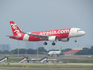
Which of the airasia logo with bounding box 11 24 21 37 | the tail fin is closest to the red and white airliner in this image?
the airasia logo with bounding box 11 24 21 37

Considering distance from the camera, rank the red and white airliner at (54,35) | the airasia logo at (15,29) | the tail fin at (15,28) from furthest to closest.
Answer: the tail fin at (15,28), the airasia logo at (15,29), the red and white airliner at (54,35)

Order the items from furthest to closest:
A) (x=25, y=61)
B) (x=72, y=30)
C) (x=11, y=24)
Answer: (x=25, y=61) < (x=11, y=24) < (x=72, y=30)

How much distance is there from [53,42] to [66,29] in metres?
8.19

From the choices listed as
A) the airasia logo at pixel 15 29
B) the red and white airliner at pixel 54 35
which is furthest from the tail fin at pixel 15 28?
the red and white airliner at pixel 54 35

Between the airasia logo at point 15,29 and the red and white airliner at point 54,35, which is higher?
the airasia logo at point 15,29

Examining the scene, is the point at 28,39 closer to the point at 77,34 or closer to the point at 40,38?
the point at 40,38

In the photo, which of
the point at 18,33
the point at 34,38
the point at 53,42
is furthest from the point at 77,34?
the point at 18,33

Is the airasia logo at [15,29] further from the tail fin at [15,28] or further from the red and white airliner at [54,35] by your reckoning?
the red and white airliner at [54,35]

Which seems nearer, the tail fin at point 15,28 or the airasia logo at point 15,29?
the airasia logo at point 15,29

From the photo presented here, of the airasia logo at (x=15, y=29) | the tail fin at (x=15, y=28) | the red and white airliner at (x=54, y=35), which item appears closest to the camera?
the red and white airliner at (x=54, y=35)

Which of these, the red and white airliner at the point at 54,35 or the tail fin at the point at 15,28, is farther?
the tail fin at the point at 15,28

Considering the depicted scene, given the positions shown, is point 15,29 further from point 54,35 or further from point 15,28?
point 54,35

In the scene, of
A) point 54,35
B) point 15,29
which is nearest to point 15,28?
point 15,29

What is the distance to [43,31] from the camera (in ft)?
318
